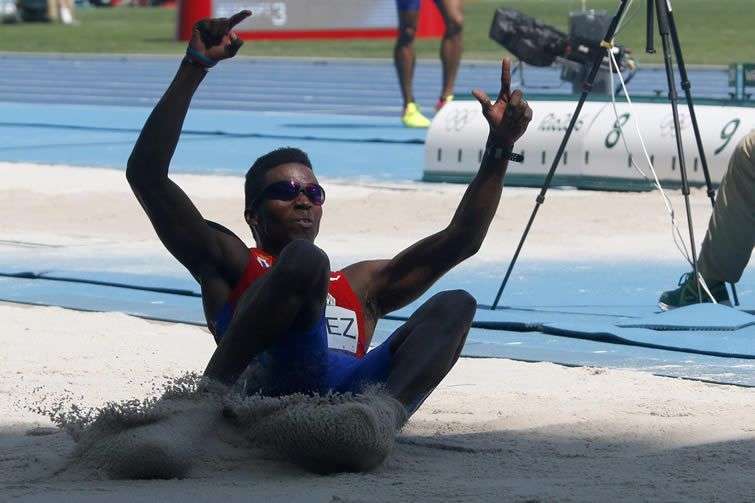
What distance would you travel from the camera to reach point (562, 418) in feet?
15.8

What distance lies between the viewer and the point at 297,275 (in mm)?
3988

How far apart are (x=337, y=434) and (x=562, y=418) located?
3.58 ft

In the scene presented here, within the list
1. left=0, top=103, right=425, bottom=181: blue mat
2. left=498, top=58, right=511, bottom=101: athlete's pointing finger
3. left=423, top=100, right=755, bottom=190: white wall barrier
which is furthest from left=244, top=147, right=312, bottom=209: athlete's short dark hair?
left=0, top=103, right=425, bottom=181: blue mat

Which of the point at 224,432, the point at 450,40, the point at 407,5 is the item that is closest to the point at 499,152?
the point at 224,432

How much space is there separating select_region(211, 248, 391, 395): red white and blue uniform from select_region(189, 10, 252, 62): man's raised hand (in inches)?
20.9

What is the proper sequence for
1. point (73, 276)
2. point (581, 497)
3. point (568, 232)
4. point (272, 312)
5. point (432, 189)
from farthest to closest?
point (432, 189) < point (568, 232) < point (73, 276) < point (272, 312) < point (581, 497)

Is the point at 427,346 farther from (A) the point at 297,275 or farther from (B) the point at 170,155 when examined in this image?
(B) the point at 170,155

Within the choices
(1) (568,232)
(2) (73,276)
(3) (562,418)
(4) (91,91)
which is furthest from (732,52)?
(3) (562,418)

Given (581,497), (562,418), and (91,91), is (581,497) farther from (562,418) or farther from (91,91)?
(91,91)

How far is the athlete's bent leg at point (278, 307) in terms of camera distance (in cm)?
400

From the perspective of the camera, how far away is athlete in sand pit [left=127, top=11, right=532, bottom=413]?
4070 mm

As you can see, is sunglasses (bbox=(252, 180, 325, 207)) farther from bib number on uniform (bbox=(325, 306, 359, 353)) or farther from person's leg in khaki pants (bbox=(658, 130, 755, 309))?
person's leg in khaki pants (bbox=(658, 130, 755, 309))

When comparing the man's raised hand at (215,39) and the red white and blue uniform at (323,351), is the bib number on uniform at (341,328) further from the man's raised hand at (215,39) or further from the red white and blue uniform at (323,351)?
the man's raised hand at (215,39)

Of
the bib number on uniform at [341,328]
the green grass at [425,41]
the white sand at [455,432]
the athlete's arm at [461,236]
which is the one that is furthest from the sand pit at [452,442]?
the green grass at [425,41]
